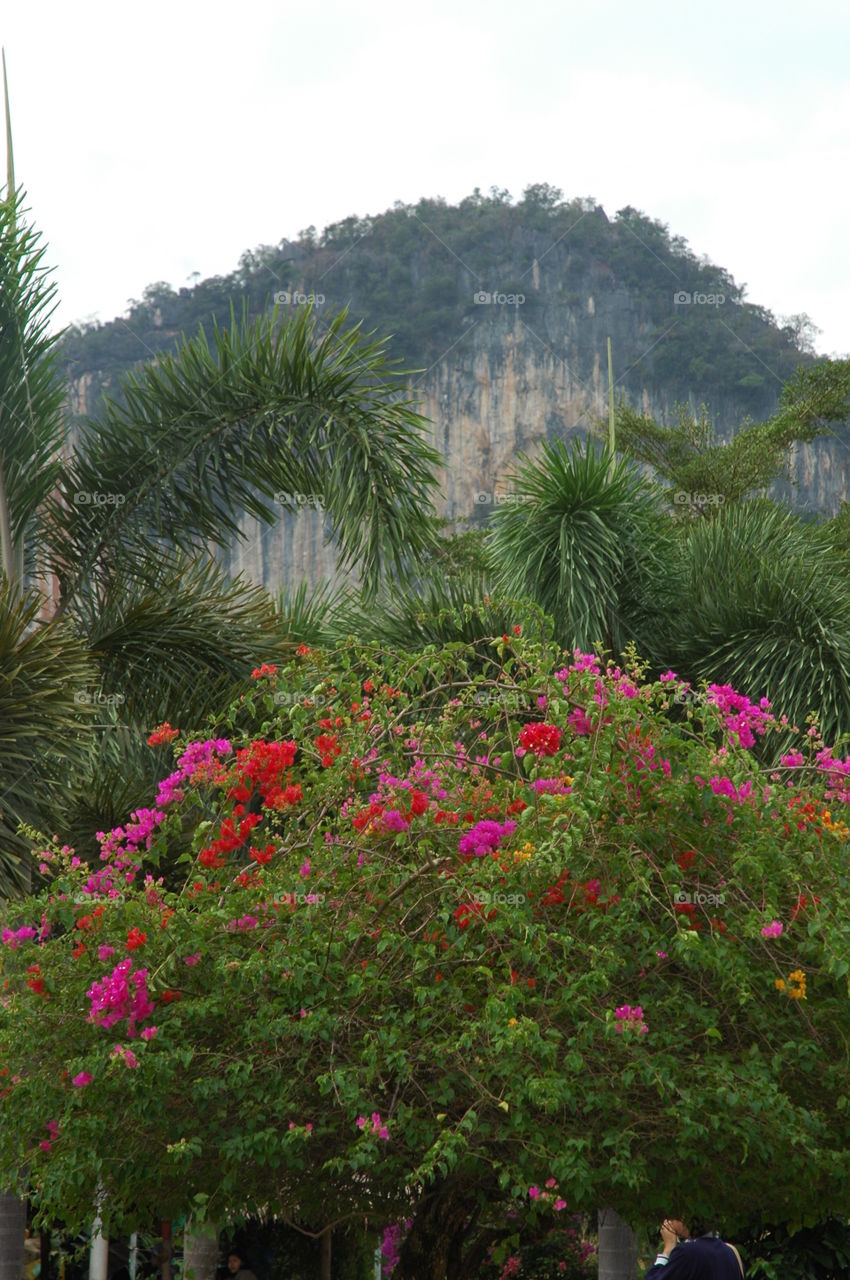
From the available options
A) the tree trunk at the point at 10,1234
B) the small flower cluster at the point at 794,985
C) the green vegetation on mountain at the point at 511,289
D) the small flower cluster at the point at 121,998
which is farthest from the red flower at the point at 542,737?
the green vegetation on mountain at the point at 511,289

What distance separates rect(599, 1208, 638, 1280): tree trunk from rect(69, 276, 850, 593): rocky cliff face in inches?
2410

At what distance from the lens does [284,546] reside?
72375mm

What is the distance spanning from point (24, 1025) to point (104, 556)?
4.49m

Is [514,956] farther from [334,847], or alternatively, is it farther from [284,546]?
[284,546]

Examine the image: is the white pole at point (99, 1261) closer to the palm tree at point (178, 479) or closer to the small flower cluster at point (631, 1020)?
the palm tree at point (178, 479)

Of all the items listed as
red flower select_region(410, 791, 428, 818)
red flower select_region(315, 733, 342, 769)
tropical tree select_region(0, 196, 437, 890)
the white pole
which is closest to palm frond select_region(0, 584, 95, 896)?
tropical tree select_region(0, 196, 437, 890)

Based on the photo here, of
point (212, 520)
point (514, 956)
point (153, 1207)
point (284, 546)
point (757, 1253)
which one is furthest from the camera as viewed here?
point (284, 546)

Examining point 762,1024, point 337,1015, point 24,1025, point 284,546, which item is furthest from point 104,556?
point 284,546

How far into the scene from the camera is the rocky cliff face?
7144cm

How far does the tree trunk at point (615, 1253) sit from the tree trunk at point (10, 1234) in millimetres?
3626

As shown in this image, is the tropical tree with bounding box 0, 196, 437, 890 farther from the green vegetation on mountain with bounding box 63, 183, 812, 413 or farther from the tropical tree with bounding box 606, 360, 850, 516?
the green vegetation on mountain with bounding box 63, 183, 812, 413

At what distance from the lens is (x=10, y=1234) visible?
29.0 ft

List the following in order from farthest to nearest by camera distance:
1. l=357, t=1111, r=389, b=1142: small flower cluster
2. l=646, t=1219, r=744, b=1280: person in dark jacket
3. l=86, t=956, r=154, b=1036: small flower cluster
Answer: l=646, t=1219, r=744, b=1280: person in dark jacket → l=86, t=956, r=154, b=1036: small flower cluster → l=357, t=1111, r=389, b=1142: small flower cluster

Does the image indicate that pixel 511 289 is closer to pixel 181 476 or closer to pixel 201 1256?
pixel 181 476
